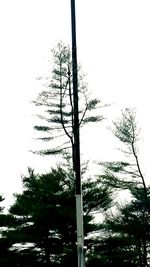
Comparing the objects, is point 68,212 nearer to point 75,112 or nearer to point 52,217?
point 52,217

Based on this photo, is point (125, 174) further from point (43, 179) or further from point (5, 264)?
point (5, 264)

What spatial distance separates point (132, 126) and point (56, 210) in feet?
24.4

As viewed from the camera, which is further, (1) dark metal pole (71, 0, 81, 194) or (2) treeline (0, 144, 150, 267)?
(2) treeline (0, 144, 150, 267)

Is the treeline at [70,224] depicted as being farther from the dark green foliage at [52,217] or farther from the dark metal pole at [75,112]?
the dark metal pole at [75,112]

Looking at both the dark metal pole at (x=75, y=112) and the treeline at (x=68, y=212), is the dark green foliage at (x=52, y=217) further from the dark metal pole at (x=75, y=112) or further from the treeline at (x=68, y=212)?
the dark metal pole at (x=75, y=112)

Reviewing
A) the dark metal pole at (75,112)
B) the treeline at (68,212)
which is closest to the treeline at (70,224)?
the treeline at (68,212)

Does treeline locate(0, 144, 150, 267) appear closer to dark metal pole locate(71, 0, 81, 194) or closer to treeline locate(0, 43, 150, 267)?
treeline locate(0, 43, 150, 267)

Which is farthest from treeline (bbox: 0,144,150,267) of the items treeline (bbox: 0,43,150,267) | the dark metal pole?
the dark metal pole

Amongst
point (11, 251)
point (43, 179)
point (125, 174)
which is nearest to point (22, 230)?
point (11, 251)

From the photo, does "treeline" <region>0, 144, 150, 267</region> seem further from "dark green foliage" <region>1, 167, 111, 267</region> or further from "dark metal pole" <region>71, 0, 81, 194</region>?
"dark metal pole" <region>71, 0, 81, 194</region>

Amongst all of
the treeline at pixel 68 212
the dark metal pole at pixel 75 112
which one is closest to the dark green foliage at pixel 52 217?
the treeline at pixel 68 212

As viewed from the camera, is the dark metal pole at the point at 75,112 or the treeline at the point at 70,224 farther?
the treeline at the point at 70,224

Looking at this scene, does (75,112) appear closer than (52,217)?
Yes

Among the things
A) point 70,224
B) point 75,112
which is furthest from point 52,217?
point 75,112
